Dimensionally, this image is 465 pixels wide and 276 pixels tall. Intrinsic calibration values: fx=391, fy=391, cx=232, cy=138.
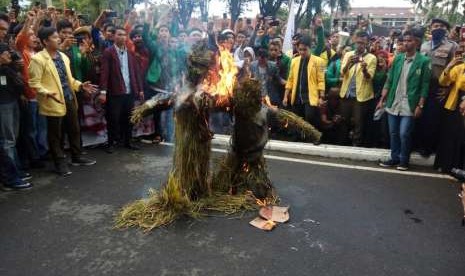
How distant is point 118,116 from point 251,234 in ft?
13.2

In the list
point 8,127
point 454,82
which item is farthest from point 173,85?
point 454,82

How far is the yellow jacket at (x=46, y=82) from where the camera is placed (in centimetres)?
536

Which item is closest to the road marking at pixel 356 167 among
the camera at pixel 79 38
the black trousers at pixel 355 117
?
the black trousers at pixel 355 117

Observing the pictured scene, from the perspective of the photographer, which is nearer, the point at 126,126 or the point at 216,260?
the point at 216,260

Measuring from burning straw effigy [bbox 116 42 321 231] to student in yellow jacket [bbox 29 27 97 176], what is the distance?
193cm

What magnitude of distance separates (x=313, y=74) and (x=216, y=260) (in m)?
4.70

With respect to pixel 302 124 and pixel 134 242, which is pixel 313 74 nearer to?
pixel 302 124

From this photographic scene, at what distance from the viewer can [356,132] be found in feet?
24.0

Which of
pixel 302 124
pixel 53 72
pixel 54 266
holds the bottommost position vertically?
pixel 54 266

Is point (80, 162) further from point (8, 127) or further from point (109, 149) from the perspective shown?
point (8, 127)

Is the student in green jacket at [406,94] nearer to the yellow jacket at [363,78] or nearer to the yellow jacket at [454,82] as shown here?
the yellow jacket at [454,82]

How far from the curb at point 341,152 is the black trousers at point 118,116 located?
2.64m

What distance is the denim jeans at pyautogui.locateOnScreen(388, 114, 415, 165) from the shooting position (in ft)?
20.1

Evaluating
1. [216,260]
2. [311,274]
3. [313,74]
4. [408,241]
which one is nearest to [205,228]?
[216,260]
